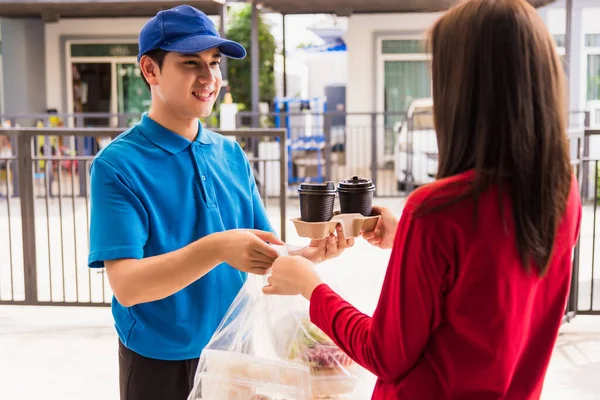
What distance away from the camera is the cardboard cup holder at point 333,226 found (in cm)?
196

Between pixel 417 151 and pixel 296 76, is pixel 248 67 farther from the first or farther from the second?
pixel 296 76

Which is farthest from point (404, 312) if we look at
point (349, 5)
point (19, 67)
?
point (19, 67)

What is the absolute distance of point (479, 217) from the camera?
130cm

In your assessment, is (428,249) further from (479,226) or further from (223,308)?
(223,308)

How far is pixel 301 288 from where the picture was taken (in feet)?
5.36

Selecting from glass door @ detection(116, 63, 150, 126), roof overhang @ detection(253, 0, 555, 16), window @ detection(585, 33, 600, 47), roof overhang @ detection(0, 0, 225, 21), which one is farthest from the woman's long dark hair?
glass door @ detection(116, 63, 150, 126)

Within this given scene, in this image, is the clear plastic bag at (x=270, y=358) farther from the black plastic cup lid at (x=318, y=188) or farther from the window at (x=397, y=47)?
the window at (x=397, y=47)

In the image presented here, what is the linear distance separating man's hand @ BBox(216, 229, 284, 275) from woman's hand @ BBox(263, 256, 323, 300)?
73 millimetres

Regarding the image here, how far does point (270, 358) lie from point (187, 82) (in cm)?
75

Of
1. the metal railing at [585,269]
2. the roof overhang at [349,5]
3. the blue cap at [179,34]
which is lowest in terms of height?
the metal railing at [585,269]

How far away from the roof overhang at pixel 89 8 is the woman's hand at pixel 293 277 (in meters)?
12.4

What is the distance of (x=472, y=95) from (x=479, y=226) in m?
0.23

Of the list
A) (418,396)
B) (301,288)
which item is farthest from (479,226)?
(301,288)

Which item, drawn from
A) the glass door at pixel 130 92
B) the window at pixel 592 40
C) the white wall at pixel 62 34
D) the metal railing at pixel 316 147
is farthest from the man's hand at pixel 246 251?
the glass door at pixel 130 92
